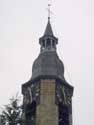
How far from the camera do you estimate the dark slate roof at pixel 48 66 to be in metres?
62.0

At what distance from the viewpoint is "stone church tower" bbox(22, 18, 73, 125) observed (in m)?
59.4

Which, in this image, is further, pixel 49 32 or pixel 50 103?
pixel 49 32

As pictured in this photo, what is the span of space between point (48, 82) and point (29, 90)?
101 inches

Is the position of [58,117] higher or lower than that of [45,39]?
lower

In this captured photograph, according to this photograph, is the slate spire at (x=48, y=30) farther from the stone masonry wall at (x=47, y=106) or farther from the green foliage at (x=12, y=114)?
the green foliage at (x=12, y=114)

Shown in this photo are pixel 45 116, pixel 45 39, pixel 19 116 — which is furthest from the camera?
pixel 45 39

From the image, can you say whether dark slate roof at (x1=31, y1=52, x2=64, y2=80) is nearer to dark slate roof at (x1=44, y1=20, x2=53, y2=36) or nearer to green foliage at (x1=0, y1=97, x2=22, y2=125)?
dark slate roof at (x1=44, y1=20, x2=53, y2=36)

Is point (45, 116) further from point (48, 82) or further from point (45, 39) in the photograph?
point (45, 39)

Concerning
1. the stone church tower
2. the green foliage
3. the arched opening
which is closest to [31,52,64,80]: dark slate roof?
the stone church tower

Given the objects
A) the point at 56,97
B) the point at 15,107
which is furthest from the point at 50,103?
the point at 15,107

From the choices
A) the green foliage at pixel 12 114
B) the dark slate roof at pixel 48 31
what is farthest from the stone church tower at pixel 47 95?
the green foliage at pixel 12 114

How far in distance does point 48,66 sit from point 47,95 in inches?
150

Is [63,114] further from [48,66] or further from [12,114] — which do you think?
[12,114]

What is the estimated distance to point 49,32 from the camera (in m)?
67.3
